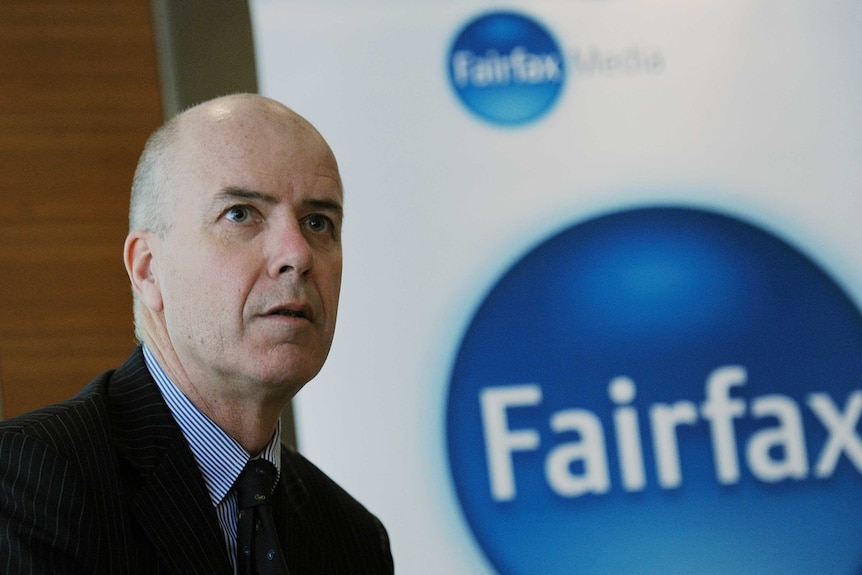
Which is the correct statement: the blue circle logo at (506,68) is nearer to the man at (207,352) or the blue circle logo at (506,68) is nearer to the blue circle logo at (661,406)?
the blue circle logo at (661,406)

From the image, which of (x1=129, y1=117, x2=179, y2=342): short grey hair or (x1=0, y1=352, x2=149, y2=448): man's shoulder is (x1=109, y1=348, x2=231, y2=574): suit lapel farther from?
(x1=129, y1=117, x2=179, y2=342): short grey hair

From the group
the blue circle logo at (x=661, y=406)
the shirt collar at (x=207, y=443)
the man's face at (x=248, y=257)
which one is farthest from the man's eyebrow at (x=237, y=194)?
the blue circle logo at (x=661, y=406)

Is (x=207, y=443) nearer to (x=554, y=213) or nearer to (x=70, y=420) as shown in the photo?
(x=70, y=420)

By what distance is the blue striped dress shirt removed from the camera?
180 centimetres

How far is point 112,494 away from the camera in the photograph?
1634 mm

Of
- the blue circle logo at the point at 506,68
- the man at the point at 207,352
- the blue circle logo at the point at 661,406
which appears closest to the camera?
the man at the point at 207,352

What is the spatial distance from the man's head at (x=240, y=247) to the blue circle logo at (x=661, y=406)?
3.14 ft

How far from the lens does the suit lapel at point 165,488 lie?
167 centimetres

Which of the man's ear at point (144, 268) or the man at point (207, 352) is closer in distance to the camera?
the man at point (207, 352)

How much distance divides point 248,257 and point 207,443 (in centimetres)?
32

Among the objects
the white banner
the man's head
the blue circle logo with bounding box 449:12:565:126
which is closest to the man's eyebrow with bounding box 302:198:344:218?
the man's head

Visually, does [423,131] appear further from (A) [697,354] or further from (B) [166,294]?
(B) [166,294]

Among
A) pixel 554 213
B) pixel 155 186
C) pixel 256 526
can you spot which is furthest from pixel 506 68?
pixel 256 526

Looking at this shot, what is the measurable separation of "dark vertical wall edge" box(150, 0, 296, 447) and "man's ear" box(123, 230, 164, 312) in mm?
845
